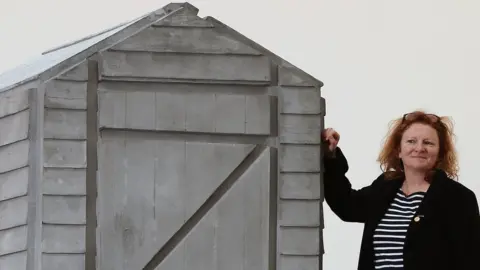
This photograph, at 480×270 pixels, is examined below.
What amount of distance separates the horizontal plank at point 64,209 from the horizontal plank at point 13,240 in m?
0.14

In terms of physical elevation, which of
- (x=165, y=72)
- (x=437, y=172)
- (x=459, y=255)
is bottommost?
(x=459, y=255)

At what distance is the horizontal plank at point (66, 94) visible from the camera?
6.53 metres

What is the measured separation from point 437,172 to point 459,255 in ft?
1.46

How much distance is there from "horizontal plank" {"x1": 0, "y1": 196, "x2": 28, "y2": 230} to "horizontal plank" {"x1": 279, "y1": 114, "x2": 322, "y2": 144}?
51.3 inches

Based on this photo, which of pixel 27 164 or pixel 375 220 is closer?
pixel 27 164

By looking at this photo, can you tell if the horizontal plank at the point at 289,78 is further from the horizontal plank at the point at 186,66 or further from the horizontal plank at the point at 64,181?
the horizontal plank at the point at 64,181

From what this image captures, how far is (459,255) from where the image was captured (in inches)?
268

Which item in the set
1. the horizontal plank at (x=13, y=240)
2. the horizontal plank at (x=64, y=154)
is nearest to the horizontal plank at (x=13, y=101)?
the horizontal plank at (x=64, y=154)

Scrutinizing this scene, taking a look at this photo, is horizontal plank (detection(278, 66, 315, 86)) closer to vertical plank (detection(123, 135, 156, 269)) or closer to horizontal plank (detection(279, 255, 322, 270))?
vertical plank (detection(123, 135, 156, 269))

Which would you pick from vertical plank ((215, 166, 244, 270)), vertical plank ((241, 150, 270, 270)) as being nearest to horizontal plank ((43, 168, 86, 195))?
vertical plank ((215, 166, 244, 270))

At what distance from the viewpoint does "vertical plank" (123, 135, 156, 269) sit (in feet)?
21.5

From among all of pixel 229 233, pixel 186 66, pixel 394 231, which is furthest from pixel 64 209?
pixel 394 231

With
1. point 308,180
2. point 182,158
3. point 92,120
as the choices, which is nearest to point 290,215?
point 308,180

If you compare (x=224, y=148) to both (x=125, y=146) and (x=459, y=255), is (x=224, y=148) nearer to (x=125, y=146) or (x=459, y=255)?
(x=125, y=146)
